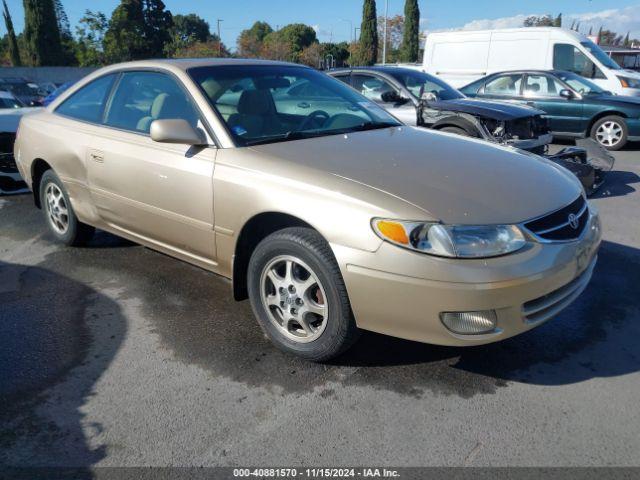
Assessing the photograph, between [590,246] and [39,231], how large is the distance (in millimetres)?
4945

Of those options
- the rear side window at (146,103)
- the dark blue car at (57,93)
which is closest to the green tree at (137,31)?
the dark blue car at (57,93)

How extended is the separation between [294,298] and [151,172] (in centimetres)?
136

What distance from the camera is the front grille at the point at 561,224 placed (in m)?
2.58

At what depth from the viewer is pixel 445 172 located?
288 cm

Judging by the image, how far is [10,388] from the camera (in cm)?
272

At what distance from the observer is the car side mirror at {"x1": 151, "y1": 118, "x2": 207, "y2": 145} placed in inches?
122

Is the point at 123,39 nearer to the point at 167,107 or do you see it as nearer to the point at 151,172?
the point at 167,107

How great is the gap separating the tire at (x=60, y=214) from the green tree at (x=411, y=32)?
47913 mm

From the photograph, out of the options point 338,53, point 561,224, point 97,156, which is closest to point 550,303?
point 561,224

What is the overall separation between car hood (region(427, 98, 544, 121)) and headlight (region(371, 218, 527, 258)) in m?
Result: 4.81

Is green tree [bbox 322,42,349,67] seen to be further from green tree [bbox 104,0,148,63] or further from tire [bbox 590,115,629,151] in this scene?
tire [bbox 590,115,629,151]

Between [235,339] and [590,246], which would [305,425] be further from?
[590,246]

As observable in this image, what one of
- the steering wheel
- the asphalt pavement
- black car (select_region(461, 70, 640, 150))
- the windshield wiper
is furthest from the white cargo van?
the steering wheel

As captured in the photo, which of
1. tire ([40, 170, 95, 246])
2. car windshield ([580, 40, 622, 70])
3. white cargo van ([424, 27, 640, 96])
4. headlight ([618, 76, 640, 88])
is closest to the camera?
tire ([40, 170, 95, 246])
